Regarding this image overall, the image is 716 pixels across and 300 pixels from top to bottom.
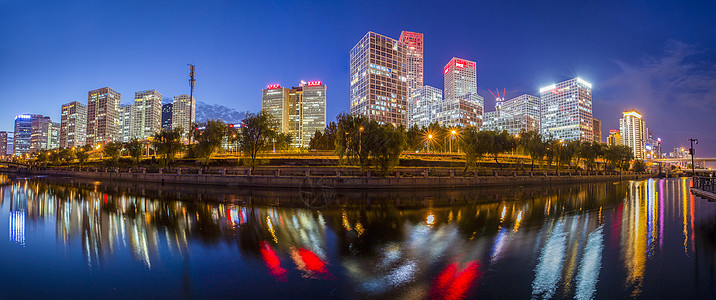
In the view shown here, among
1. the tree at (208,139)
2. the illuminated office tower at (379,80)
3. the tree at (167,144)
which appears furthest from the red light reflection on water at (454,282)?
the illuminated office tower at (379,80)

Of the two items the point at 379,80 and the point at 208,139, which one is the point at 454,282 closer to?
the point at 208,139

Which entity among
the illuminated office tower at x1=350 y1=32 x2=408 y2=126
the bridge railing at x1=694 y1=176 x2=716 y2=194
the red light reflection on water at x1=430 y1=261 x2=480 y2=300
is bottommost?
the red light reflection on water at x1=430 y1=261 x2=480 y2=300

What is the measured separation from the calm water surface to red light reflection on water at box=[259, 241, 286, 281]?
1.2 inches

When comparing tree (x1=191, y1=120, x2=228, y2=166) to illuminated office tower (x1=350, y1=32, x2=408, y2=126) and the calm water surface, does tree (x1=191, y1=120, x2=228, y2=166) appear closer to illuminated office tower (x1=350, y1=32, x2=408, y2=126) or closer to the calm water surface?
the calm water surface

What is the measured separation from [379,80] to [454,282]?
586 ft

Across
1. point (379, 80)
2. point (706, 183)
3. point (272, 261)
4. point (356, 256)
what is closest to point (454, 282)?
point (356, 256)

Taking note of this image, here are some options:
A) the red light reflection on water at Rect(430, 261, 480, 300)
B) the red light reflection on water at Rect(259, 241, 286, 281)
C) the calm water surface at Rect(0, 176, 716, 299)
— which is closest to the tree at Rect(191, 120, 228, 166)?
the calm water surface at Rect(0, 176, 716, 299)

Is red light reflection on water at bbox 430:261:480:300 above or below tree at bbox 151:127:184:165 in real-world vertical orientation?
below

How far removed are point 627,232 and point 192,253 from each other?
634 inches

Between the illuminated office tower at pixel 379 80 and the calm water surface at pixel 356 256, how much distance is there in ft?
528

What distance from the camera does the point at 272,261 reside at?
26.8ft

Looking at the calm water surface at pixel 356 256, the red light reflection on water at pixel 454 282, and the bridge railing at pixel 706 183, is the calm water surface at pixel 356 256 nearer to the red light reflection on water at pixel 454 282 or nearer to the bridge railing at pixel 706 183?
the red light reflection on water at pixel 454 282

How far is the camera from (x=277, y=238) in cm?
1070

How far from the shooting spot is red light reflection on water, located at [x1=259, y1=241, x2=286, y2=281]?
23.5 ft
